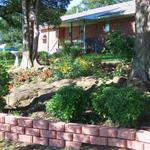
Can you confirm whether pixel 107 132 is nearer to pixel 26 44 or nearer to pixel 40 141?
pixel 40 141

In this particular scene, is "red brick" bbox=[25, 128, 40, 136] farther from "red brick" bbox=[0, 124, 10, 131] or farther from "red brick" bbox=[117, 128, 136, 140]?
"red brick" bbox=[117, 128, 136, 140]

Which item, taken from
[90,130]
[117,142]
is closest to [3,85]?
[90,130]

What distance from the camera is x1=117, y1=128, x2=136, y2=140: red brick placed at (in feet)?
19.6

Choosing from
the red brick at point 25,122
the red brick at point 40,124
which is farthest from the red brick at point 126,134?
the red brick at point 25,122

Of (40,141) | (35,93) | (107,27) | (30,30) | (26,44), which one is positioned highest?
(107,27)

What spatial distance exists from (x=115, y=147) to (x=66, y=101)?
3.83 feet

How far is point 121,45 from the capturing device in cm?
1109

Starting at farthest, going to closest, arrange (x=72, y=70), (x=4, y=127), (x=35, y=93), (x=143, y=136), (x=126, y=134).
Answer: (x=72, y=70), (x=35, y=93), (x=4, y=127), (x=126, y=134), (x=143, y=136)

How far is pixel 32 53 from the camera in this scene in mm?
16703

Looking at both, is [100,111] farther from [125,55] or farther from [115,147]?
[125,55]

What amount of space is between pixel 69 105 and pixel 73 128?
0.48 meters

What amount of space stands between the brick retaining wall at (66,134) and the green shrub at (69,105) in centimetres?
26

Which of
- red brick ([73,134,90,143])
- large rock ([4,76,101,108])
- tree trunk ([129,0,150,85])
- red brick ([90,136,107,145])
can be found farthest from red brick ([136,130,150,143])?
large rock ([4,76,101,108])

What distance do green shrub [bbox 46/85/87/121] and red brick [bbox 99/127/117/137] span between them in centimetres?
74
